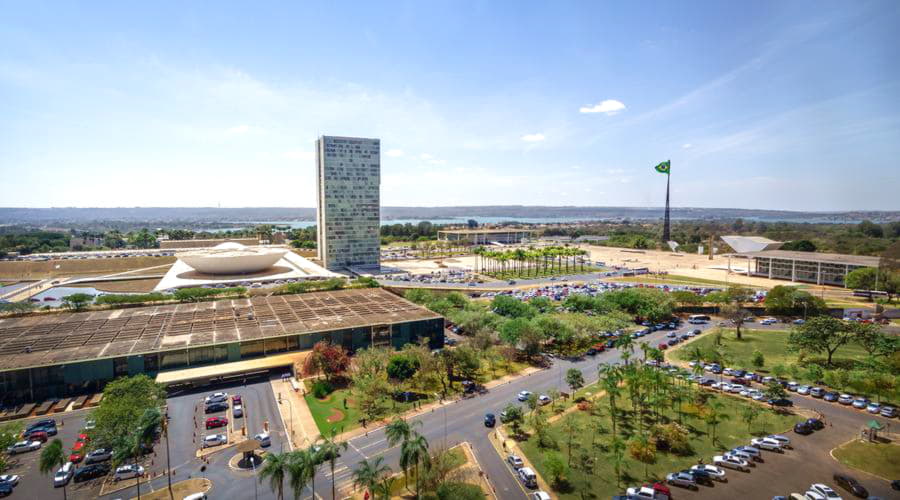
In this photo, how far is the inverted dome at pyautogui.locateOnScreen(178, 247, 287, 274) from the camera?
258 feet

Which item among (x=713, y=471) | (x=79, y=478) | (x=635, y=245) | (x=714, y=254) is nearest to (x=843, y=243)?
(x=714, y=254)

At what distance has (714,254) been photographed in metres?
136

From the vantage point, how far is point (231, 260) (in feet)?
260

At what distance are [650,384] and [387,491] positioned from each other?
21245mm

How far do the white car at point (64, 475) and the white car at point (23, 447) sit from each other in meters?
4.51

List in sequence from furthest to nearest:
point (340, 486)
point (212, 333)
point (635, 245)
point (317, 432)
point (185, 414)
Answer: point (635, 245) < point (212, 333) < point (185, 414) < point (317, 432) < point (340, 486)

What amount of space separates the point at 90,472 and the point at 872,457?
44.8 metres

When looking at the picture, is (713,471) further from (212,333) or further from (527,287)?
(527,287)

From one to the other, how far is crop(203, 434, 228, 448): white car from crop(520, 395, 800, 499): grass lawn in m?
18.8

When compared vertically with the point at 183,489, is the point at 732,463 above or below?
above

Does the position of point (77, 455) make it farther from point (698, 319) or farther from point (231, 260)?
point (698, 319)

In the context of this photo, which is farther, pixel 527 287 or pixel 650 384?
pixel 527 287

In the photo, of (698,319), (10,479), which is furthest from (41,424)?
(698,319)

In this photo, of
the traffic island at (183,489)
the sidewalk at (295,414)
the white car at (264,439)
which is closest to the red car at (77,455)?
the traffic island at (183,489)
